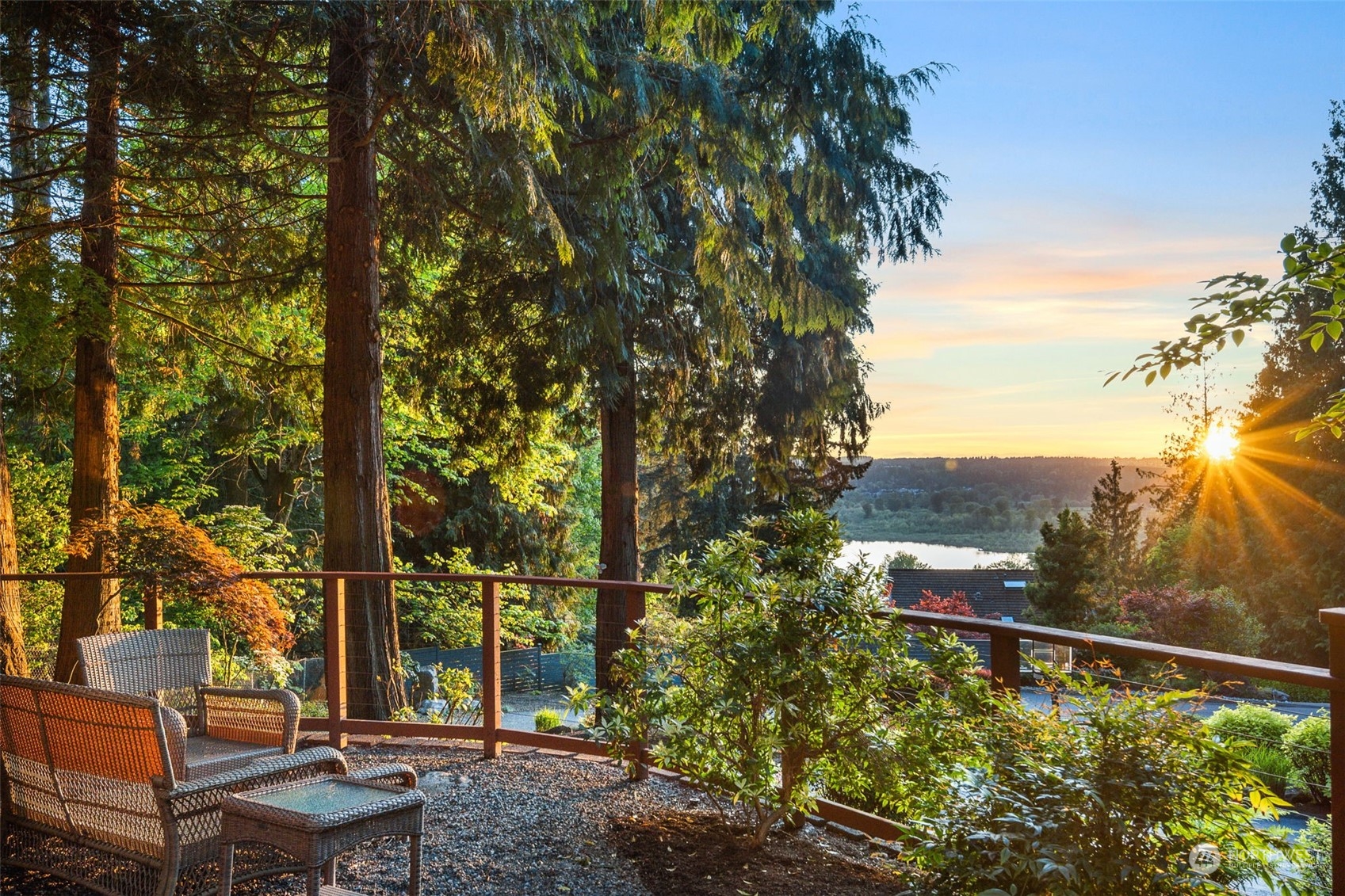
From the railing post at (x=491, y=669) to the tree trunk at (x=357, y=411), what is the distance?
1.91m

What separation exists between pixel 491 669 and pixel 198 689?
1.51 metres

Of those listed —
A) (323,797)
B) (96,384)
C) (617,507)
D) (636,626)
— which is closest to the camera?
(323,797)

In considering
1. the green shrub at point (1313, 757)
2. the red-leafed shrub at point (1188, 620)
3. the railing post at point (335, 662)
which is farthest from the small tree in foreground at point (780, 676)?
A: the red-leafed shrub at point (1188, 620)

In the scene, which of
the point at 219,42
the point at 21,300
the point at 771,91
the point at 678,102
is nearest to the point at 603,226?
the point at 678,102

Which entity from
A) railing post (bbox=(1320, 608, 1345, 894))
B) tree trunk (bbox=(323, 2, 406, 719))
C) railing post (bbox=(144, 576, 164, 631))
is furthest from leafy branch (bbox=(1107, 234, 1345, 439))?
tree trunk (bbox=(323, 2, 406, 719))

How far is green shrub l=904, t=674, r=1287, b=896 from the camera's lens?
2.51 metres

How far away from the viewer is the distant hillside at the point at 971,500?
3288 cm

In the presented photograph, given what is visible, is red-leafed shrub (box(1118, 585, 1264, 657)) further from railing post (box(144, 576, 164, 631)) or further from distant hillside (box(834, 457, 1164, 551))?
railing post (box(144, 576, 164, 631))

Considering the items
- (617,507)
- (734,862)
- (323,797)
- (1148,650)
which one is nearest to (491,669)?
(734,862)

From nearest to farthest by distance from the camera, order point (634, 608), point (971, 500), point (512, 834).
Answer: point (512, 834)
point (634, 608)
point (971, 500)

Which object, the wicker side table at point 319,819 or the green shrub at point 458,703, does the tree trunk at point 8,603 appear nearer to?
the green shrub at point 458,703

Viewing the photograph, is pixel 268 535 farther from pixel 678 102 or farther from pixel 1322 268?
Answer: pixel 1322 268

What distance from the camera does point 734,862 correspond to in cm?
382

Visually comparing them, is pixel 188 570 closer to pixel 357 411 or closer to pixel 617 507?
pixel 357 411
